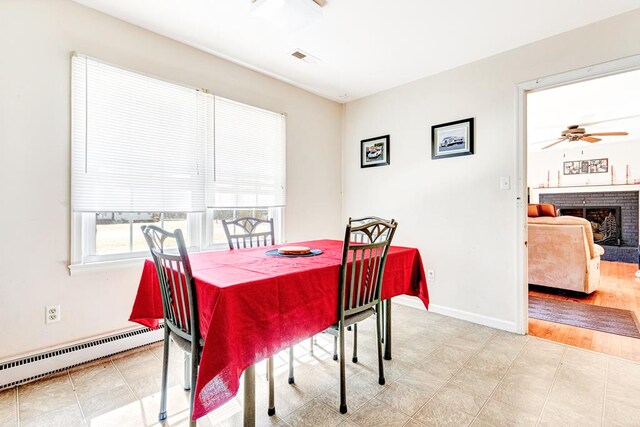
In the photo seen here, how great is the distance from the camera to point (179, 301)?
4.78 feet

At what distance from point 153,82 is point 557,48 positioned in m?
3.24

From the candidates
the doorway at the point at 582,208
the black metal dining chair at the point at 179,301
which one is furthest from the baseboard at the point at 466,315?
the black metal dining chair at the point at 179,301

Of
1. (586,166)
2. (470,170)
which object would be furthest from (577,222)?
(586,166)

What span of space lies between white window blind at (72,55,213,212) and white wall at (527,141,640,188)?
780 centimetres

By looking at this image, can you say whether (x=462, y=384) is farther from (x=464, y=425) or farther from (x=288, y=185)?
(x=288, y=185)

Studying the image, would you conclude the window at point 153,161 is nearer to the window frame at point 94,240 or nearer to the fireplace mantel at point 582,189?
the window frame at point 94,240

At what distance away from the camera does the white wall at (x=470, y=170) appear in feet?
8.19

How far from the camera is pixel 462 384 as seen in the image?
1.89 metres

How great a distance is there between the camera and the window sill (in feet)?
6.90

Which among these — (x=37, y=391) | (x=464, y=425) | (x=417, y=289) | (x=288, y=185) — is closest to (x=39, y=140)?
(x=37, y=391)

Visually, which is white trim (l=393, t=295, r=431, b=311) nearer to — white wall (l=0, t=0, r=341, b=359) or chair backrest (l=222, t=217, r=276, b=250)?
chair backrest (l=222, t=217, r=276, b=250)

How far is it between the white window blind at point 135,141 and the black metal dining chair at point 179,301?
0.96 m

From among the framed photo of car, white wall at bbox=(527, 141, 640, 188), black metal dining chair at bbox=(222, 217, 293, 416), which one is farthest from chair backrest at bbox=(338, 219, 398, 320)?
white wall at bbox=(527, 141, 640, 188)

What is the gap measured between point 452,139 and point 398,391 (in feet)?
7.72
